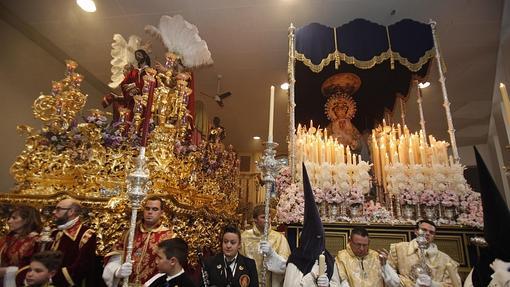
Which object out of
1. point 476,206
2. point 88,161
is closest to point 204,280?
point 88,161

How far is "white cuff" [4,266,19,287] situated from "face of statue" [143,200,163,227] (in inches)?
42.2

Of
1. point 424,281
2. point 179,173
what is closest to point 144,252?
point 179,173

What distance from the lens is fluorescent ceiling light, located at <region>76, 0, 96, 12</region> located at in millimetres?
5132

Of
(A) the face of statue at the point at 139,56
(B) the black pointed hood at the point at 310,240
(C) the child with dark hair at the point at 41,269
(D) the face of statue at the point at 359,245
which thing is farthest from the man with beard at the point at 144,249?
(A) the face of statue at the point at 139,56

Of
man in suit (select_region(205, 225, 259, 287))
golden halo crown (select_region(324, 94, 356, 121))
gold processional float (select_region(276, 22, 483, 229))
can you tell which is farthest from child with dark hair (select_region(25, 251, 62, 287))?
golden halo crown (select_region(324, 94, 356, 121))

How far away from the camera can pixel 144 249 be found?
280 cm

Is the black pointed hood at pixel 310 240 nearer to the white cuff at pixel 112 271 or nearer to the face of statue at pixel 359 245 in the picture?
the face of statue at pixel 359 245

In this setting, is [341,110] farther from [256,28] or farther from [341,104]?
[256,28]

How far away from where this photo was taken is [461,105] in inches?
316

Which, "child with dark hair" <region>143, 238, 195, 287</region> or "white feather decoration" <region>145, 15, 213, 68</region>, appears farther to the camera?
"white feather decoration" <region>145, 15, 213, 68</region>

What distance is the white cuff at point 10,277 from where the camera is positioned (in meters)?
2.39

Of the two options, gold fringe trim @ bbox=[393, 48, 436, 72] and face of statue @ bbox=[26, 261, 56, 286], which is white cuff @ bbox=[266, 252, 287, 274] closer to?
face of statue @ bbox=[26, 261, 56, 286]

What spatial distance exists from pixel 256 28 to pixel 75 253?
475 cm

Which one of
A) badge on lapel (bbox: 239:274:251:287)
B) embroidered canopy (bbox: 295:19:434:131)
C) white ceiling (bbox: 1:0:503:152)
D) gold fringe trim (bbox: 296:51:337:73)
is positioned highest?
white ceiling (bbox: 1:0:503:152)
